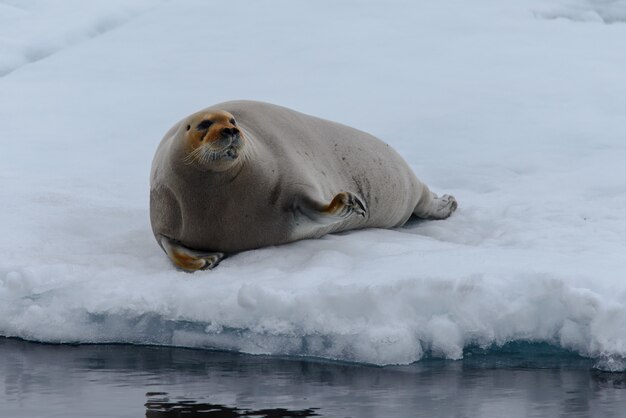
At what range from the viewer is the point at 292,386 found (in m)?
3.66

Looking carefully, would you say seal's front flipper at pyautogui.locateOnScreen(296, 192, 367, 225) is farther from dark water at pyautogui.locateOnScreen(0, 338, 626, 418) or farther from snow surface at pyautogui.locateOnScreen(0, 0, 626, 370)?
dark water at pyautogui.locateOnScreen(0, 338, 626, 418)

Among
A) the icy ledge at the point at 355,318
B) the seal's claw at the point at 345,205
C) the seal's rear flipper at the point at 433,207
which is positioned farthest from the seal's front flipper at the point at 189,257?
the seal's rear flipper at the point at 433,207

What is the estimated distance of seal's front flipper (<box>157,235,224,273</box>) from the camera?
4.78 m

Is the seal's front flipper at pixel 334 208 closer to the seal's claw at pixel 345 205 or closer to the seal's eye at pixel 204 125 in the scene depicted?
the seal's claw at pixel 345 205

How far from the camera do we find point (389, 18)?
11742 mm

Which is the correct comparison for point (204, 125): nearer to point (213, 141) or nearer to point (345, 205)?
point (213, 141)

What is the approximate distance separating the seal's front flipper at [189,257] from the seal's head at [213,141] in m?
0.35

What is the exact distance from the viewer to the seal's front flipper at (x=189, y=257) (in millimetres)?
4777

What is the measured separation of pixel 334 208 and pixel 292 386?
1313mm

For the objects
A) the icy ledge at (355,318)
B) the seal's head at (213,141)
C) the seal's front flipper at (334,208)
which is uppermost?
the seal's head at (213,141)

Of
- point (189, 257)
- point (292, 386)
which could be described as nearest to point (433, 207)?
point (189, 257)

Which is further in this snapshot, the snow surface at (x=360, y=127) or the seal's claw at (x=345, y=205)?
the seal's claw at (x=345, y=205)

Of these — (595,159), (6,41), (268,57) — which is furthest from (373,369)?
(6,41)

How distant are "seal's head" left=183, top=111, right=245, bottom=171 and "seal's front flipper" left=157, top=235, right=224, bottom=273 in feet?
1.16
